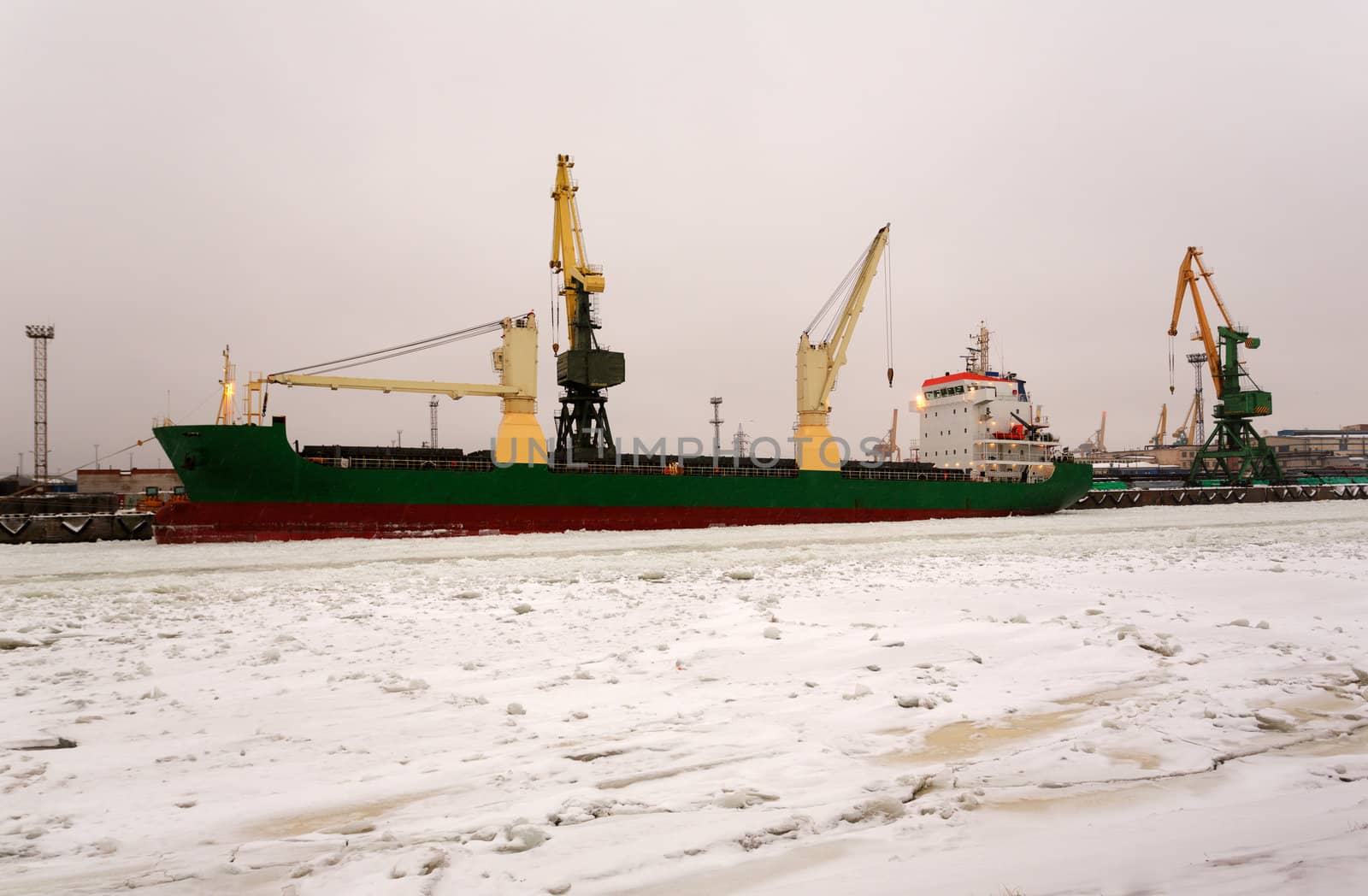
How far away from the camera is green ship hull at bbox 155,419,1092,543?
778 inches

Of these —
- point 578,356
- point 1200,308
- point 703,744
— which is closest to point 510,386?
point 578,356

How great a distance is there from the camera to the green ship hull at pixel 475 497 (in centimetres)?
1977

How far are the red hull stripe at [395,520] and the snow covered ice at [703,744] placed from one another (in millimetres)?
13329

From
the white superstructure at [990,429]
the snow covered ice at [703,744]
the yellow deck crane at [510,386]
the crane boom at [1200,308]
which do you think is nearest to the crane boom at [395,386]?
the yellow deck crane at [510,386]

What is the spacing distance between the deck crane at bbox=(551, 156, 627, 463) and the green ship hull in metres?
2.78

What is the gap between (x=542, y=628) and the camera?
6.36 metres

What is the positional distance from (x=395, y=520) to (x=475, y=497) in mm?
2683

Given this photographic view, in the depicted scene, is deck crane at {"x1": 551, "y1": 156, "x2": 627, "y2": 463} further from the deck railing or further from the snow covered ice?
the snow covered ice

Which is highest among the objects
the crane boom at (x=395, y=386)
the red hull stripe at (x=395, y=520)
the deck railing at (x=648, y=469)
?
the crane boom at (x=395, y=386)

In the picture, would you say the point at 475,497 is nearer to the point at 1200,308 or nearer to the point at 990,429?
the point at 990,429

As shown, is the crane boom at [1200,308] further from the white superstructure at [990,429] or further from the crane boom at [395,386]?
the crane boom at [395,386]

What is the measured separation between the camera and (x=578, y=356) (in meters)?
27.5

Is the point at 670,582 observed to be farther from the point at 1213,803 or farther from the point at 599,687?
the point at 1213,803

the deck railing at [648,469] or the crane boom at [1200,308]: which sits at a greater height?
the crane boom at [1200,308]
